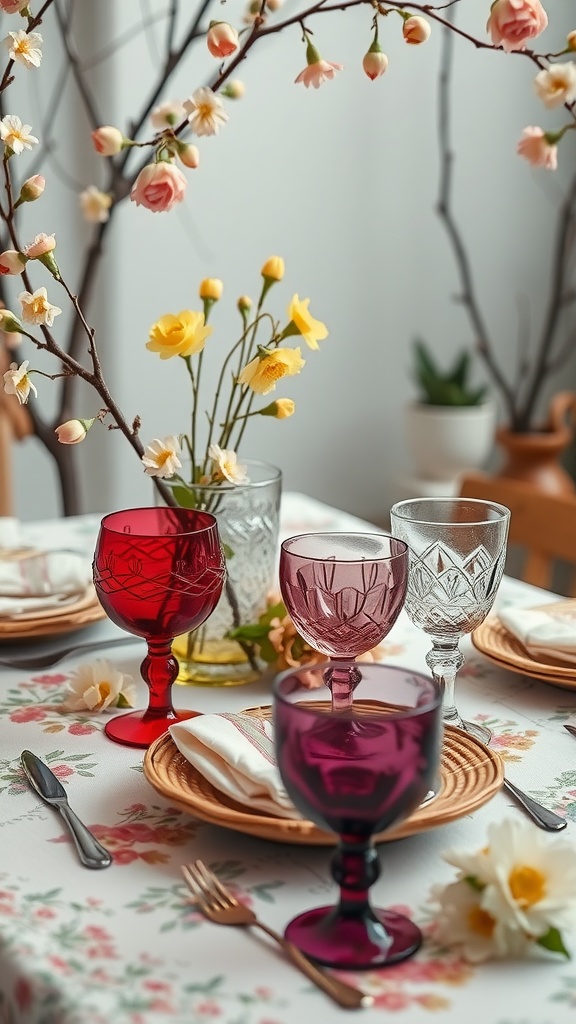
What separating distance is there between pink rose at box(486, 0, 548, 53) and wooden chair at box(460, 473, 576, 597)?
2.67ft

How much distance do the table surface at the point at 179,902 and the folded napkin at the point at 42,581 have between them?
0.21 metres

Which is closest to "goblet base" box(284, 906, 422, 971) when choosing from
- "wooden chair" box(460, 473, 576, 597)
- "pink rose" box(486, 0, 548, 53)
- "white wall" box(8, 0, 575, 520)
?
"pink rose" box(486, 0, 548, 53)

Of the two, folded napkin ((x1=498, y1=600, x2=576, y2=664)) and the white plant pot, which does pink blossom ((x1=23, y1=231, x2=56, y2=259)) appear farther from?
the white plant pot

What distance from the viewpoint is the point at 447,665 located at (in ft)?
3.32

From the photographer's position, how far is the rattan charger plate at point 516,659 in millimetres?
1086

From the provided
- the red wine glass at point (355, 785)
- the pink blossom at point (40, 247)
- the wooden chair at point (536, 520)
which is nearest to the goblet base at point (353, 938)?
the red wine glass at point (355, 785)

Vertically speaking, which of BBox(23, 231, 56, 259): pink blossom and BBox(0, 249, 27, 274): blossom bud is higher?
BBox(23, 231, 56, 259): pink blossom

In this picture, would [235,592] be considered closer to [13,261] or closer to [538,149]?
[13,261]

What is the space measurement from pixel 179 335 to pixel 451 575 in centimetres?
30

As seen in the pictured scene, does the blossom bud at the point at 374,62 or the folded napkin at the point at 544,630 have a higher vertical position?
the blossom bud at the point at 374,62

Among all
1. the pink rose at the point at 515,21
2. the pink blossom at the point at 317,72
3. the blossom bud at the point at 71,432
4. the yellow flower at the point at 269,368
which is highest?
the pink rose at the point at 515,21

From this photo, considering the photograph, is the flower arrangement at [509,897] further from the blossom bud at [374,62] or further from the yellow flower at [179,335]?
the blossom bud at [374,62]

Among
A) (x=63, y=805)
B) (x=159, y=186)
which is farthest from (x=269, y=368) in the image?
(x=63, y=805)

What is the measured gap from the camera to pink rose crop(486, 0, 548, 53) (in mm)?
909
